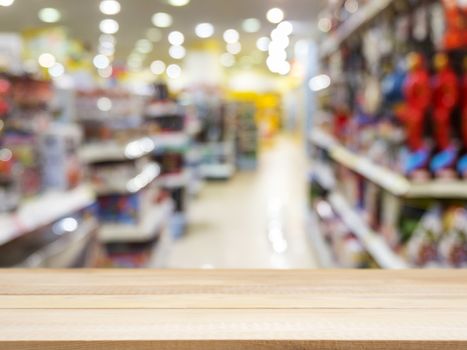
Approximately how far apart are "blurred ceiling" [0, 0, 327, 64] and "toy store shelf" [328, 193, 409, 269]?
384 centimetres

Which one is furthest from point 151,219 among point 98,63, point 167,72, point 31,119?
point 167,72

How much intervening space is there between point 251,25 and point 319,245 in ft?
26.6

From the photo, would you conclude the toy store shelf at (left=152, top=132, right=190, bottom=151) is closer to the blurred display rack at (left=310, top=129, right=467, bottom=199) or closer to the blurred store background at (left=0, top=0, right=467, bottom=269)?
the blurred store background at (left=0, top=0, right=467, bottom=269)

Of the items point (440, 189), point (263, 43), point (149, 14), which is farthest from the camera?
point (263, 43)

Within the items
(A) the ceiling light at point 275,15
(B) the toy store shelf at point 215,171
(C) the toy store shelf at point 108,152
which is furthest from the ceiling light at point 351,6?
(B) the toy store shelf at point 215,171

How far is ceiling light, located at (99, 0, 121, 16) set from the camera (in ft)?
25.1

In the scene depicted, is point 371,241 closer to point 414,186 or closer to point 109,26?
point 414,186

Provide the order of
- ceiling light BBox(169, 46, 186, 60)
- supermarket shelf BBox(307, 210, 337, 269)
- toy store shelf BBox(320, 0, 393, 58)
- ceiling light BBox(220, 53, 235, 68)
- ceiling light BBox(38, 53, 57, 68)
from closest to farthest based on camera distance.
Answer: toy store shelf BBox(320, 0, 393, 58) → supermarket shelf BBox(307, 210, 337, 269) → ceiling light BBox(38, 53, 57, 68) → ceiling light BBox(169, 46, 186, 60) → ceiling light BBox(220, 53, 235, 68)

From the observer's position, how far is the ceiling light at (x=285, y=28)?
12.4 metres

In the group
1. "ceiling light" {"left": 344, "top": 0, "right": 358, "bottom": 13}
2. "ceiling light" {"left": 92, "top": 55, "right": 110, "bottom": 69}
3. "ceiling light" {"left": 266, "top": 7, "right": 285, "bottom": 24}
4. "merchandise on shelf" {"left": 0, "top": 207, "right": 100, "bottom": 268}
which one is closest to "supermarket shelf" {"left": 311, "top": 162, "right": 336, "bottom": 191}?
"ceiling light" {"left": 344, "top": 0, "right": 358, "bottom": 13}

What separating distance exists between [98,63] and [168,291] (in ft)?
50.4

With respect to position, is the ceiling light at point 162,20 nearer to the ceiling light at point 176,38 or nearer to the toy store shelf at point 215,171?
the ceiling light at point 176,38

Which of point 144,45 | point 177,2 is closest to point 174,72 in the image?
point 144,45

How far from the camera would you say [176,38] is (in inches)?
555
